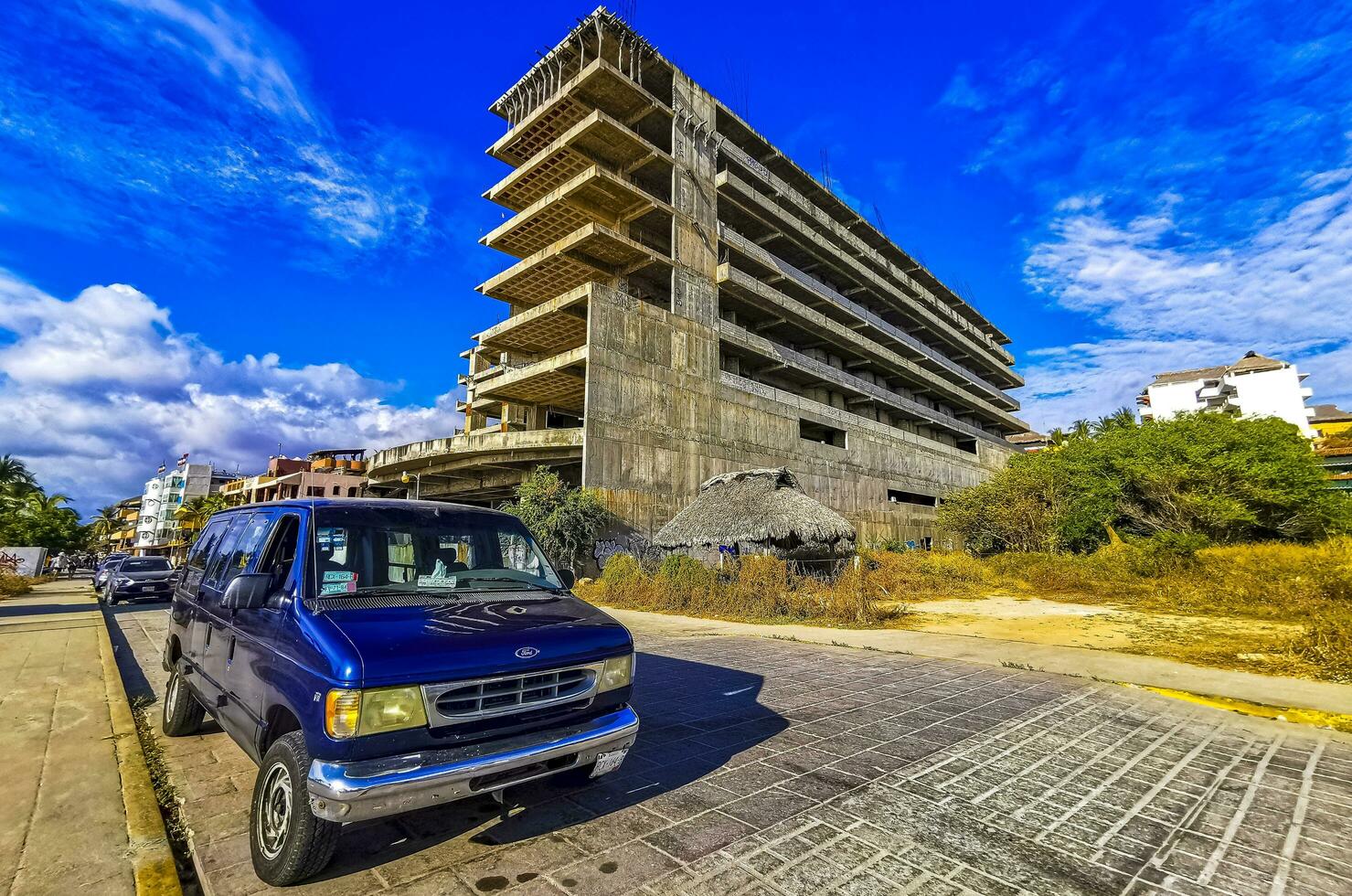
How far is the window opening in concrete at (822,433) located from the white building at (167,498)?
84.8 meters

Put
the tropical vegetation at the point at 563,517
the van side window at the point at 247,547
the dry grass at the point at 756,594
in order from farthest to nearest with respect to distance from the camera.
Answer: the tropical vegetation at the point at 563,517 < the dry grass at the point at 756,594 < the van side window at the point at 247,547

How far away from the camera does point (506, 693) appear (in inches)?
110

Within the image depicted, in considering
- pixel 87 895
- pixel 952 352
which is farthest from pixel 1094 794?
pixel 952 352

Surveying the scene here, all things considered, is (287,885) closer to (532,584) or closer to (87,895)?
(87,895)

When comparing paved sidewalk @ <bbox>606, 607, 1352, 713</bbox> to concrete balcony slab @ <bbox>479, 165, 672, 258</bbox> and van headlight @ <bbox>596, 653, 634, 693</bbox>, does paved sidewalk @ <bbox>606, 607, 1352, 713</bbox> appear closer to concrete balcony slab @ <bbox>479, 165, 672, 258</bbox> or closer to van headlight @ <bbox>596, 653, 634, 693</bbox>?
A: van headlight @ <bbox>596, 653, 634, 693</bbox>

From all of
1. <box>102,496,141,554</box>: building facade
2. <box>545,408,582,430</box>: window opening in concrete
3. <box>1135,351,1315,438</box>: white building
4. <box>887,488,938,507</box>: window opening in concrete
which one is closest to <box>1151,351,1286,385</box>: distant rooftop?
<box>1135,351,1315,438</box>: white building

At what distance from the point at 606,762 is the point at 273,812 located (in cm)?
161

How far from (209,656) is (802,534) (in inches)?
630

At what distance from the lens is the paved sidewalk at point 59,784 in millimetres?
2760

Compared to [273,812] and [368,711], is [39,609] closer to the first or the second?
[273,812]

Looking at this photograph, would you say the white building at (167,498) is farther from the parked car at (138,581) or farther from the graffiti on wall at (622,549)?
the graffiti on wall at (622,549)

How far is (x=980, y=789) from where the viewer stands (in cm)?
366

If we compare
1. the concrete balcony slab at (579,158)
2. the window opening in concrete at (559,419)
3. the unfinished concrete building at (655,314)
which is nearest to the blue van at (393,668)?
the unfinished concrete building at (655,314)

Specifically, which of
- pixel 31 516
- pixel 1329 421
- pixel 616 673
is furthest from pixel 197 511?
pixel 1329 421
